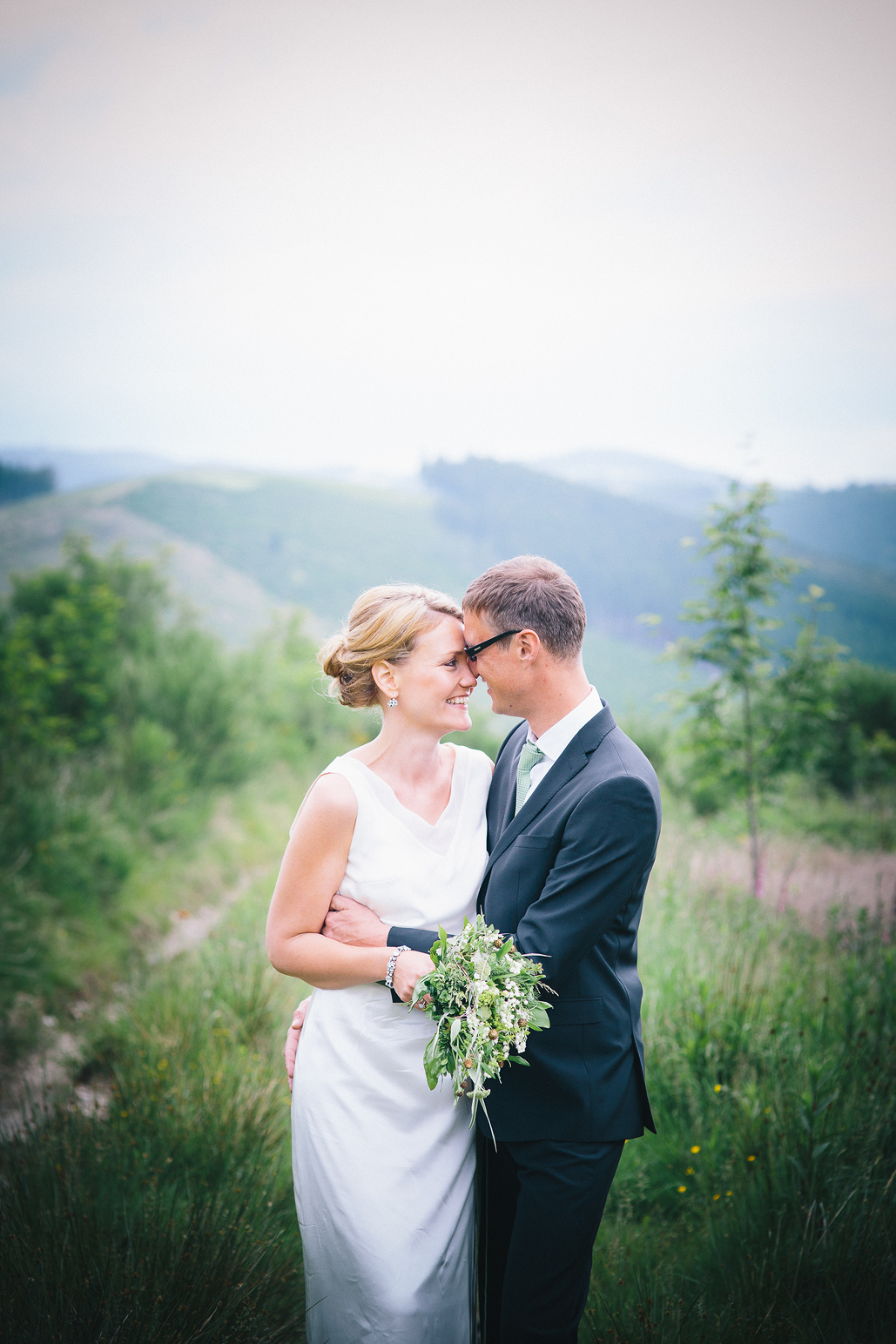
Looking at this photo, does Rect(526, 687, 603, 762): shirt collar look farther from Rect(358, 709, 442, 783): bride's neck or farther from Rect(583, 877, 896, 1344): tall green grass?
Rect(583, 877, 896, 1344): tall green grass

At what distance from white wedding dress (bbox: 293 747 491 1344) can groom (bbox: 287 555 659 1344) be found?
0.15 m

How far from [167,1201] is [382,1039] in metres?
1.43

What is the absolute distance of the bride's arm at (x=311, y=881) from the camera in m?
2.36

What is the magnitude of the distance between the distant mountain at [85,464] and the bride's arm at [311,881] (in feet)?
114

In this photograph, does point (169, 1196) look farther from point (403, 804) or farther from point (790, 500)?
point (790, 500)

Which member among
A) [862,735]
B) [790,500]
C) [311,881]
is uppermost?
[790,500]

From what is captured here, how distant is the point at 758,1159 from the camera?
3330mm

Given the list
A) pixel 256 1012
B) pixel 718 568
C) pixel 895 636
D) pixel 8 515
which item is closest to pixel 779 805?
pixel 718 568

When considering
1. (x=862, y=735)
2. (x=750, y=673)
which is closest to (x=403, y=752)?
(x=750, y=673)

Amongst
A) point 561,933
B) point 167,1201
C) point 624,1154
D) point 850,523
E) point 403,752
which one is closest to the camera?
A: point 561,933

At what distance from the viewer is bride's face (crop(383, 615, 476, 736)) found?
99.7 inches

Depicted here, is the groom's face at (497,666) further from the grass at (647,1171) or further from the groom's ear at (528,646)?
the grass at (647,1171)

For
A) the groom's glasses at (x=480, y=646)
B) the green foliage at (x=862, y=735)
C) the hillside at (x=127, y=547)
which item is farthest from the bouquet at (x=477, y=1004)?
the hillside at (x=127, y=547)

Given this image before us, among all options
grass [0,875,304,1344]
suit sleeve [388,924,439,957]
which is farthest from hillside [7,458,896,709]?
suit sleeve [388,924,439,957]
